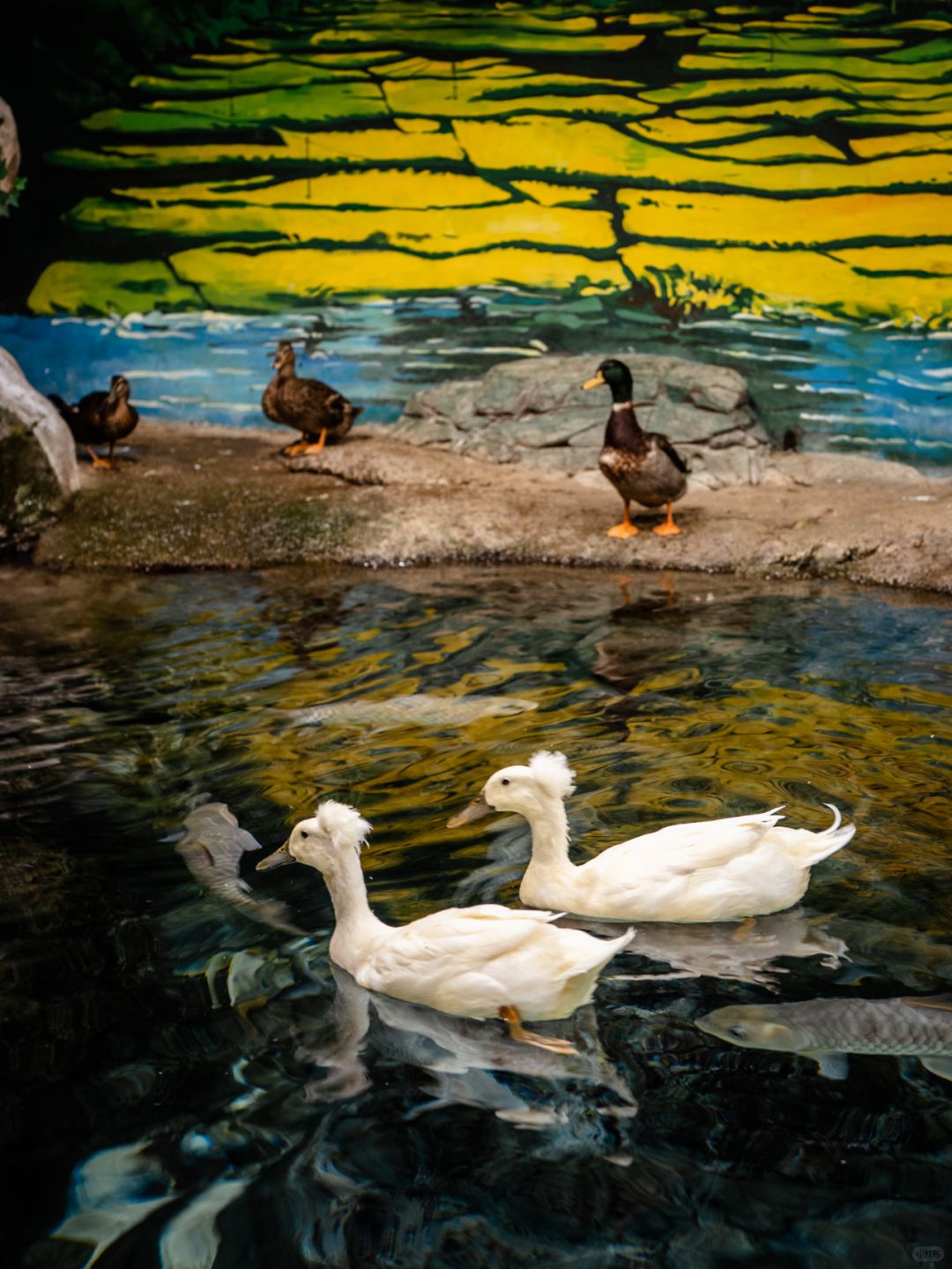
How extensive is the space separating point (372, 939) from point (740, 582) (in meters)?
5.33

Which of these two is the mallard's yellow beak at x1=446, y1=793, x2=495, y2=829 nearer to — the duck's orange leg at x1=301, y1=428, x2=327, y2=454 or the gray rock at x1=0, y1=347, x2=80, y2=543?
the gray rock at x1=0, y1=347, x2=80, y2=543

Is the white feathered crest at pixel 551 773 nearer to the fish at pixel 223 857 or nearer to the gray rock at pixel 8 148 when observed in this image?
the fish at pixel 223 857

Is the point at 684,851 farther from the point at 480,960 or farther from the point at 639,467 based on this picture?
the point at 639,467

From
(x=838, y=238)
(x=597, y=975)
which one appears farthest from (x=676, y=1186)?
(x=838, y=238)

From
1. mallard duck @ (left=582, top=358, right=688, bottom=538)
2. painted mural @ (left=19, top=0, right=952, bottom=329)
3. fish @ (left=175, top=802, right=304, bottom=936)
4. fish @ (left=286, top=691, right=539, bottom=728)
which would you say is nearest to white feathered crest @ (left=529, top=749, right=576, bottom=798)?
fish @ (left=175, top=802, right=304, bottom=936)

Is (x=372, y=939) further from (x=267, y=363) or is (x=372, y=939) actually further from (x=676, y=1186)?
(x=267, y=363)

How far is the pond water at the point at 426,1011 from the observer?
2350 mm

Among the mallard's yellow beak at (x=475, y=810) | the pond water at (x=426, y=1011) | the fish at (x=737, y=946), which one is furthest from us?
the mallard's yellow beak at (x=475, y=810)

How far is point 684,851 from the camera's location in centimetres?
342

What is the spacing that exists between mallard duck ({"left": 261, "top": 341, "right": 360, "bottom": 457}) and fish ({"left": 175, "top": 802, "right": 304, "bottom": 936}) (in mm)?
6187

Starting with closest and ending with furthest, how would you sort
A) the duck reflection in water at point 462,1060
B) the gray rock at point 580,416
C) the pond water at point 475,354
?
the duck reflection in water at point 462,1060 < the gray rock at point 580,416 < the pond water at point 475,354

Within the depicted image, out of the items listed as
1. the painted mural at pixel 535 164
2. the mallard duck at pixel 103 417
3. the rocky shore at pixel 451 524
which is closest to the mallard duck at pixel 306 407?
the rocky shore at pixel 451 524

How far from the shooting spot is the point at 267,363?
1145 centimetres

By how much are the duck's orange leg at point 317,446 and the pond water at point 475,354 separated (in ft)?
4.09
